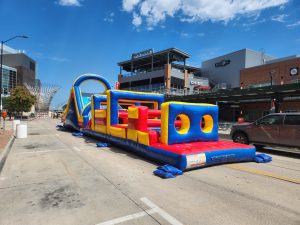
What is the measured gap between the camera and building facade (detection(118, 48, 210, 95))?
184 feet

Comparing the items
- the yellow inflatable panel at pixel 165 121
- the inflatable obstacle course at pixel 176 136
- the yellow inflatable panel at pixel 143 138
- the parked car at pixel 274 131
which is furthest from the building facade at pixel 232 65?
the yellow inflatable panel at pixel 165 121

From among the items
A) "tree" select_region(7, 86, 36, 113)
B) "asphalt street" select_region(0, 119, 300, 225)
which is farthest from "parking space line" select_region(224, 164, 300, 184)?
"tree" select_region(7, 86, 36, 113)

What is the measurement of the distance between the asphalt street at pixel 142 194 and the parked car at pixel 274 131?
243cm

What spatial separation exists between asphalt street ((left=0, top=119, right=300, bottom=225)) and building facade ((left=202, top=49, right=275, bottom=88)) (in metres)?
50.1

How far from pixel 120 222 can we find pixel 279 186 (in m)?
4.05

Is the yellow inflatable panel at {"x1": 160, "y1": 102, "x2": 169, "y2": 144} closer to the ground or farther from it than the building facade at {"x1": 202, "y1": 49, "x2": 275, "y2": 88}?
closer to the ground

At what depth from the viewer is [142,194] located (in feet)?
17.1

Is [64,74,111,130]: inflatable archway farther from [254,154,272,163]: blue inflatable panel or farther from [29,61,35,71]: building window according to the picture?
[29,61,35,71]: building window

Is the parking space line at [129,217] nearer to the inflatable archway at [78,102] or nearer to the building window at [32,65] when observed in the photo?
the inflatable archway at [78,102]

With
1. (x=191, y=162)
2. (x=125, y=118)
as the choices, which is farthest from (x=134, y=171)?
(x=125, y=118)

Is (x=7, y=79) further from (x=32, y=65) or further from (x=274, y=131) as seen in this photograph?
(x=274, y=131)

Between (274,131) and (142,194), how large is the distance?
783 cm


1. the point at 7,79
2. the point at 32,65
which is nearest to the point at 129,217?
the point at 7,79

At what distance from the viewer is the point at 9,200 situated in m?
4.86
